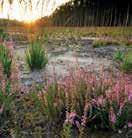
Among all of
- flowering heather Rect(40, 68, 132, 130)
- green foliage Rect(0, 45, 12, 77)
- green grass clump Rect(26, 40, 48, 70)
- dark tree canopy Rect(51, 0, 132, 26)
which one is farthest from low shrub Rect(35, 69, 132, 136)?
dark tree canopy Rect(51, 0, 132, 26)

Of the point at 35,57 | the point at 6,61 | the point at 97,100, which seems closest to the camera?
the point at 97,100

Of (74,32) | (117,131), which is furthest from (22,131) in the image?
(74,32)

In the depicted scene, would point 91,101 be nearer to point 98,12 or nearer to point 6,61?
point 6,61

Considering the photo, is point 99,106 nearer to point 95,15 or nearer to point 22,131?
point 22,131

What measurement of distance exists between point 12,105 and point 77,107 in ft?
2.70

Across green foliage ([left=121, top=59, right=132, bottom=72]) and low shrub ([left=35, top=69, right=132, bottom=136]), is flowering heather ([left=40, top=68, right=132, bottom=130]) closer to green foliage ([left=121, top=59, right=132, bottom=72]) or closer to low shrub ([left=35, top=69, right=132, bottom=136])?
low shrub ([left=35, top=69, right=132, bottom=136])

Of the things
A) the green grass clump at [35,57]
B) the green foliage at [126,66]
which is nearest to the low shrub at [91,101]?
the green grass clump at [35,57]

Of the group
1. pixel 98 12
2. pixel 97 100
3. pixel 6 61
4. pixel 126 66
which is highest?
pixel 98 12

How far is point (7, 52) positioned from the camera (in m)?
6.46

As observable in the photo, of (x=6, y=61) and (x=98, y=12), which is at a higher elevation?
(x=98, y=12)

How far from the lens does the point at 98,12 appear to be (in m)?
11.3

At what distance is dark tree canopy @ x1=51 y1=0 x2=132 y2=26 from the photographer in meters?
11.1

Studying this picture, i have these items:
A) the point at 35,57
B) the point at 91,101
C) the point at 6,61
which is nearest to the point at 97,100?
the point at 91,101

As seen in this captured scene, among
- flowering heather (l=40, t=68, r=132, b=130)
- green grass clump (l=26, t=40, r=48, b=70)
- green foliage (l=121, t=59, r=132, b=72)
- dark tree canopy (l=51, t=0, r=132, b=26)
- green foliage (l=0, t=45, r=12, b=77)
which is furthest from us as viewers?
dark tree canopy (l=51, t=0, r=132, b=26)
